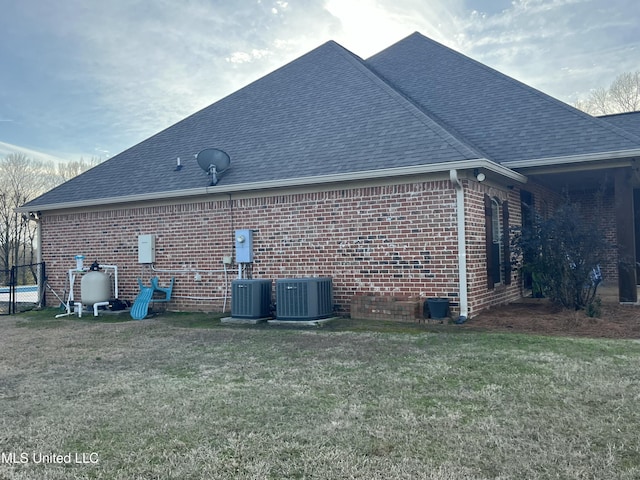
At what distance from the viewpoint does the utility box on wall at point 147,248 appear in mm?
10750

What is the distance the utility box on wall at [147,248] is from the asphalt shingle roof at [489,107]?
22.2 ft

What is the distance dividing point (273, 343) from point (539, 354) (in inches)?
127

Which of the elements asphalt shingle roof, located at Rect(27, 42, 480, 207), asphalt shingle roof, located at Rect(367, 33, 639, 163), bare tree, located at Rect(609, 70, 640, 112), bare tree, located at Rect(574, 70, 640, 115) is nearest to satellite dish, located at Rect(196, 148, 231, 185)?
asphalt shingle roof, located at Rect(27, 42, 480, 207)

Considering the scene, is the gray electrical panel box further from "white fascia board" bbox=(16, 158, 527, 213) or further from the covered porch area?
the covered porch area

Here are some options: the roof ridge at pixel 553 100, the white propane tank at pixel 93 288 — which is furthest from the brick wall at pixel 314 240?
the roof ridge at pixel 553 100

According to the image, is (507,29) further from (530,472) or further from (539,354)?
(530,472)

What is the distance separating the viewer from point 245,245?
9719mm

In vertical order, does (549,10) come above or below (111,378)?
above

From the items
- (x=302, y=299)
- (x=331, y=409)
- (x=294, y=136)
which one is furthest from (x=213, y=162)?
(x=331, y=409)

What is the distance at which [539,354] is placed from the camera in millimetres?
5340

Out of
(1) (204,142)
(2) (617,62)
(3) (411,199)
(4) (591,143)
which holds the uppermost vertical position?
(2) (617,62)

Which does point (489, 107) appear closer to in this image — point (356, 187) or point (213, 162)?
point (356, 187)

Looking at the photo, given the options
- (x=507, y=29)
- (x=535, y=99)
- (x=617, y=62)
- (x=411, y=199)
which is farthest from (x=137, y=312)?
Result: (x=617, y=62)

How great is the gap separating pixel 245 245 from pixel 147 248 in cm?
250
